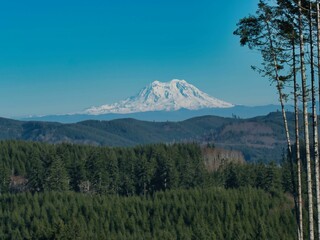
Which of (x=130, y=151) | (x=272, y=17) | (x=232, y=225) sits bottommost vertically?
(x=232, y=225)

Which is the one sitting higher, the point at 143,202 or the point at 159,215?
the point at 143,202

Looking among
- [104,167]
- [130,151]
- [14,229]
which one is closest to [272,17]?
[14,229]

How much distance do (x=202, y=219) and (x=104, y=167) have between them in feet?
191

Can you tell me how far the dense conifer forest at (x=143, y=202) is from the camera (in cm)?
→ 10825

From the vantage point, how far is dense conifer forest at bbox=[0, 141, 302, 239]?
108 m

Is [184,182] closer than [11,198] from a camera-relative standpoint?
No

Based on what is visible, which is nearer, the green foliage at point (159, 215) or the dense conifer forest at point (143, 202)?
the green foliage at point (159, 215)

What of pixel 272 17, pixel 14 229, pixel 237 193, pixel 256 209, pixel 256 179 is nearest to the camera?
pixel 272 17

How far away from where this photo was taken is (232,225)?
110688mm

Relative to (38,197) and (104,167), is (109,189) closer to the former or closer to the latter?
(104,167)

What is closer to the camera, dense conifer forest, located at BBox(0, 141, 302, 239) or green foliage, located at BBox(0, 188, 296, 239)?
green foliage, located at BBox(0, 188, 296, 239)

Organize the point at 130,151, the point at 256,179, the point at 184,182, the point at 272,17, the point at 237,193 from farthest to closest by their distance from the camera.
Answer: the point at 130,151 < the point at 184,182 < the point at 256,179 < the point at 237,193 < the point at 272,17

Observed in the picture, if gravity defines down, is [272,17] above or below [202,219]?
above

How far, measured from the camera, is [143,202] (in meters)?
128
